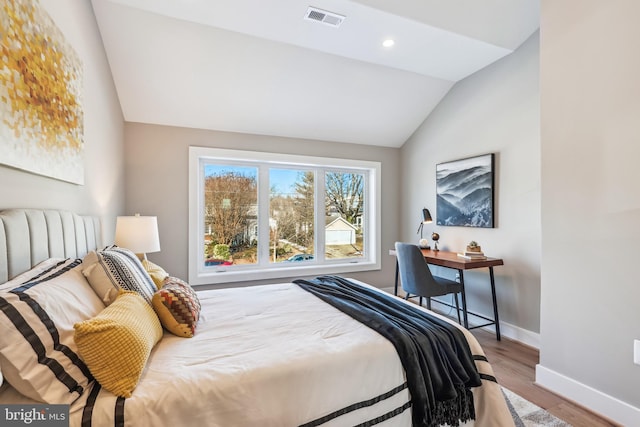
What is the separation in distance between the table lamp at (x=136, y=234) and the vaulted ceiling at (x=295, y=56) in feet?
4.20

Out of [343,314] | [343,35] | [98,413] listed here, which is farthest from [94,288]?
[343,35]

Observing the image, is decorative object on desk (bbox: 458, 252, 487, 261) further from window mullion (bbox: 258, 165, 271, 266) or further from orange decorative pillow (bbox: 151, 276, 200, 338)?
orange decorative pillow (bbox: 151, 276, 200, 338)

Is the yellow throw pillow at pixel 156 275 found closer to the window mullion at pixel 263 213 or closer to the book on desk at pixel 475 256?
the window mullion at pixel 263 213

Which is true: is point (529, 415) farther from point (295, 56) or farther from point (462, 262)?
point (295, 56)

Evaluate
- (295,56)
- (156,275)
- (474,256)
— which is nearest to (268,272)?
(156,275)

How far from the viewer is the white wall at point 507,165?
9.43 feet

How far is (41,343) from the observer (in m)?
0.94

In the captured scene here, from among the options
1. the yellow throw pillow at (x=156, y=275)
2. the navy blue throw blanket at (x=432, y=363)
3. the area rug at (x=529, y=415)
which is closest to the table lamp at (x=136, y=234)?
the yellow throw pillow at (x=156, y=275)

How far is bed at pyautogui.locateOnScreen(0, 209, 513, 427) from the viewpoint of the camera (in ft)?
3.08

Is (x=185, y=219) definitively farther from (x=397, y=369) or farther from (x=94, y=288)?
(x=397, y=369)

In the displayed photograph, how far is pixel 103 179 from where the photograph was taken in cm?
252

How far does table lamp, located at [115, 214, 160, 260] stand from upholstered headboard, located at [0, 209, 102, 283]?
523 mm

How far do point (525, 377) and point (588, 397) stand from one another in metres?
0.44

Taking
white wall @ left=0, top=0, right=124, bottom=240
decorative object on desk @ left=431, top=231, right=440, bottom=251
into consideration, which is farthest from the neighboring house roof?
white wall @ left=0, top=0, right=124, bottom=240
